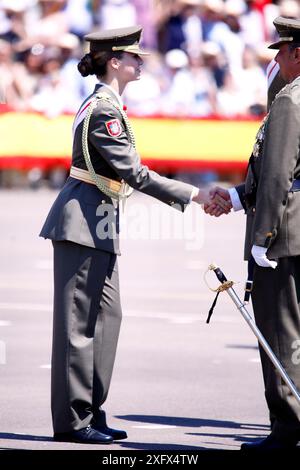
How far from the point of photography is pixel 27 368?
9.70 meters

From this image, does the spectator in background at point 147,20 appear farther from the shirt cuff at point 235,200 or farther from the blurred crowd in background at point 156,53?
the shirt cuff at point 235,200

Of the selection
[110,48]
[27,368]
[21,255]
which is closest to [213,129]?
[21,255]

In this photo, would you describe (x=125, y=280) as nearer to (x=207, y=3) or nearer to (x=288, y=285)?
(x=288, y=285)

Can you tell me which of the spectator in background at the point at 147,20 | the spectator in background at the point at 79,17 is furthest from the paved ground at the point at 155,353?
the spectator in background at the point at 147,20

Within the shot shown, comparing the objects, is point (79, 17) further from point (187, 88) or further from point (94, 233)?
point (94, 233)

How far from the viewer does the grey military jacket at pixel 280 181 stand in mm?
6797

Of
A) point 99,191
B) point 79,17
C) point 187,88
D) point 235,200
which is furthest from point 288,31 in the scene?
point 79,17

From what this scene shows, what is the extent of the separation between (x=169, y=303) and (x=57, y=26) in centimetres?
1171

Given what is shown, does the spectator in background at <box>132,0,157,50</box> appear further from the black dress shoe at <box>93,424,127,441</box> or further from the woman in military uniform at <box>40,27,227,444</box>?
the black dress shoe at <box>93,424,127,441</box>

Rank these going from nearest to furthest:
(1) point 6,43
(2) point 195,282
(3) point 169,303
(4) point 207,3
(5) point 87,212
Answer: (5) point 87,212 < (3) point 169,303 < (2) point 195,282 < (1) point 6,43 < (4) point 207,3

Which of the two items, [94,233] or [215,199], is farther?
[215,199]

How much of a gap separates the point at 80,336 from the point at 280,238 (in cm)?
121

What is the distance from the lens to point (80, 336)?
7375 millimetres

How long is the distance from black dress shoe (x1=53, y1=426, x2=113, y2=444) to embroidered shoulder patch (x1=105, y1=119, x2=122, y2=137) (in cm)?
153
